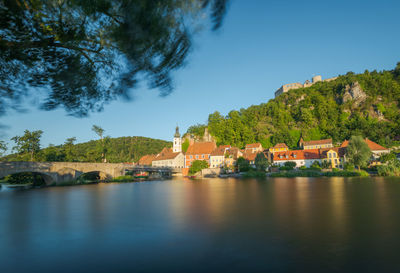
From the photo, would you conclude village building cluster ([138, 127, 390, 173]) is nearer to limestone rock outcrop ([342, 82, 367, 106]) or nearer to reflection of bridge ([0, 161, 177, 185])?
reflection of bridge ([0, 161, 177, 185])

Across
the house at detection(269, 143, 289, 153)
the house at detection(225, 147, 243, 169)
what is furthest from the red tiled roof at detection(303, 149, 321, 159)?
the house at detection(225, 147, 243, 169)

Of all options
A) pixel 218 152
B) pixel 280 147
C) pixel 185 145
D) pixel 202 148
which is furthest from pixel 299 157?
pixel 185 145

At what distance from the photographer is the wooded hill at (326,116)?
70875 mm

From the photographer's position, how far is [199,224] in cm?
752

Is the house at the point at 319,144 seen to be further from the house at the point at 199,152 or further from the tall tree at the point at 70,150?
the tall tree at the point at 70,150

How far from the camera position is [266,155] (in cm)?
5912

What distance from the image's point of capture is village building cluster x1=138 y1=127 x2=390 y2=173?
49.1m

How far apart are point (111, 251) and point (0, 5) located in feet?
16.5

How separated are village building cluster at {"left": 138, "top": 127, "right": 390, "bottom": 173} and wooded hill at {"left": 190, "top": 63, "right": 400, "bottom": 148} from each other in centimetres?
754

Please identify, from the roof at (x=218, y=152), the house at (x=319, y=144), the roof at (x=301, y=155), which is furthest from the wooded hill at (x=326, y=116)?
the roof at (x=301, y=155)

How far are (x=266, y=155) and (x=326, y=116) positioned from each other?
116 ft

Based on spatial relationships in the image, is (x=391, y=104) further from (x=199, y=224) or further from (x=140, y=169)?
(x=199, y=224)

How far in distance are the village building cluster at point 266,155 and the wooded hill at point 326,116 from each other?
24.7ft

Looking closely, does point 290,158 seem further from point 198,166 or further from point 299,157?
point 198,166
